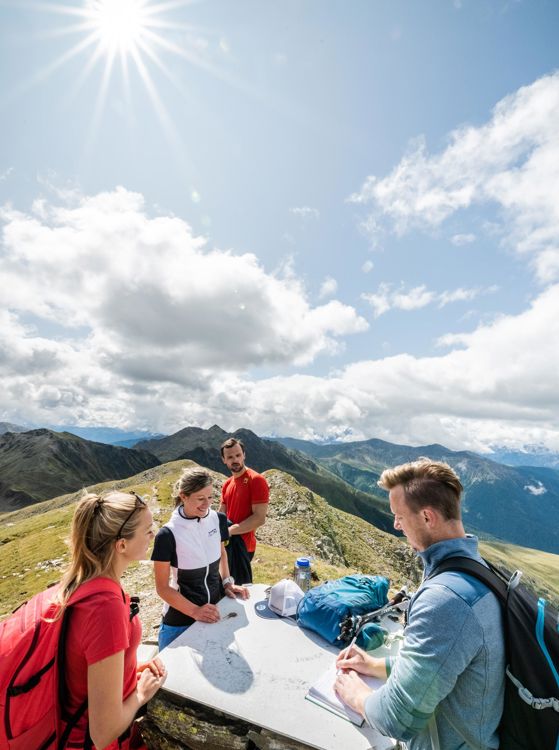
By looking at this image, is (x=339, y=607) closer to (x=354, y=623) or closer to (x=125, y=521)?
(x=354, y=623)

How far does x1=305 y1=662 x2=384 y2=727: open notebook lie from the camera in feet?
12.6

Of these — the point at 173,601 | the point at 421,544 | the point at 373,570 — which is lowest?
the point at 373,570

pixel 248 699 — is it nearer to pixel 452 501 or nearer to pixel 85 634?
pixel 85 634

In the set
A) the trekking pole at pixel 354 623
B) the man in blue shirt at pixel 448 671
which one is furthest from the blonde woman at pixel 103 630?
the man in blue shirt at pixel 448 671

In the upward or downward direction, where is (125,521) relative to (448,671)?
upward

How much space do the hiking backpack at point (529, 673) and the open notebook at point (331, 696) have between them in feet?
4.74

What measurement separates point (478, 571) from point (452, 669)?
0.85m

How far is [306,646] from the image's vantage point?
507 centimetres

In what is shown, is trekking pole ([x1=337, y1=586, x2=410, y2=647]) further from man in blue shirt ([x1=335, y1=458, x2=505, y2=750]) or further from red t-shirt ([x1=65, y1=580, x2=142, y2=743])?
red t-shirt ([x1=65, y1=580, x2=142, y2=743])

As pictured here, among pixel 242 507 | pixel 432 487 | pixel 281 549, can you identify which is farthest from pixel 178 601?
pixel 281 549

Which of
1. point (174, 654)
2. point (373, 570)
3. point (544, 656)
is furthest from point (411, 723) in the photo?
point (373, 570)

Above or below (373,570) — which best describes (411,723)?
above

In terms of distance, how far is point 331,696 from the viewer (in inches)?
161

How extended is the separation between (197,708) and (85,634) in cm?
187
